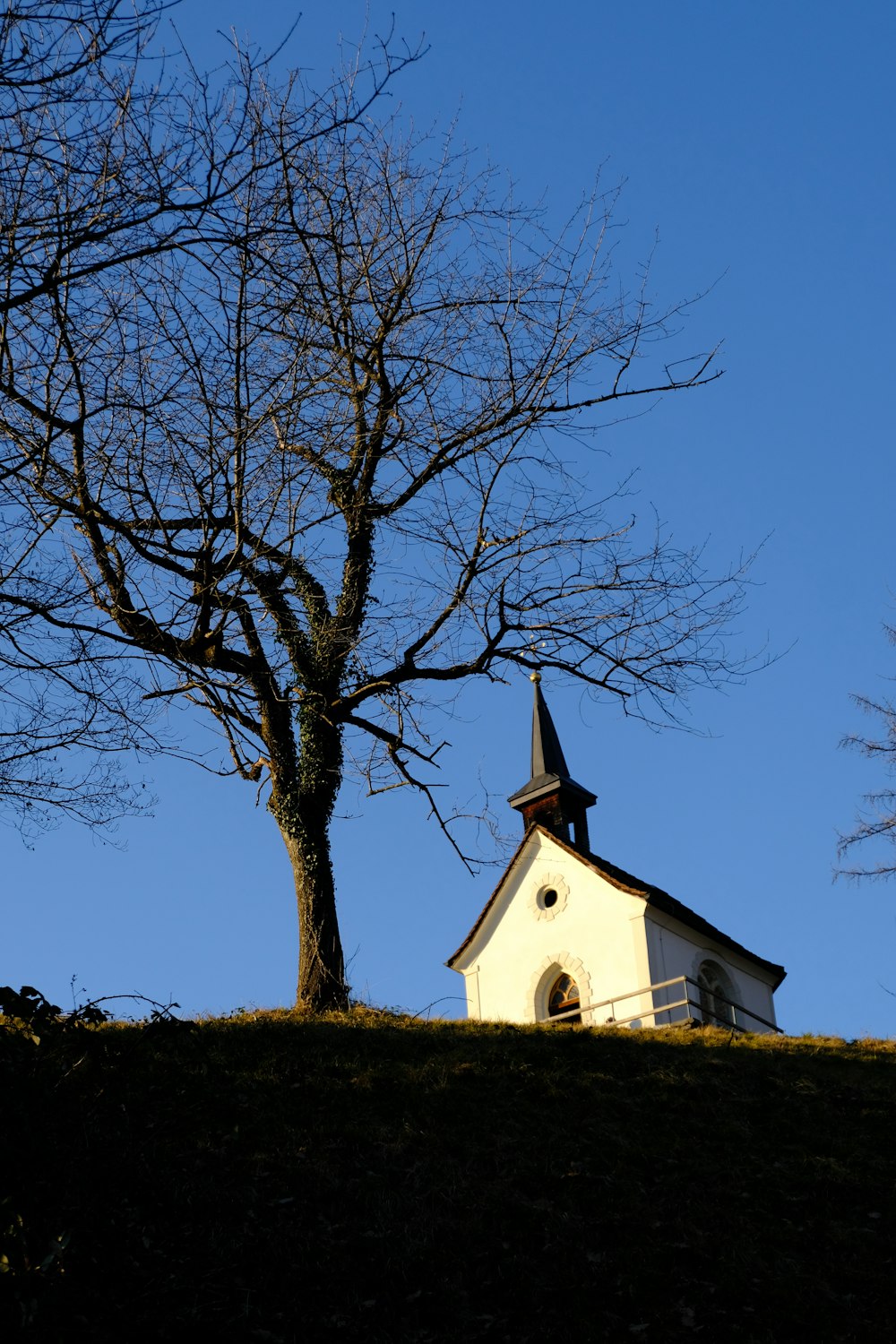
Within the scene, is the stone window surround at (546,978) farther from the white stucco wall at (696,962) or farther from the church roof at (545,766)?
the church roof at (545,766)

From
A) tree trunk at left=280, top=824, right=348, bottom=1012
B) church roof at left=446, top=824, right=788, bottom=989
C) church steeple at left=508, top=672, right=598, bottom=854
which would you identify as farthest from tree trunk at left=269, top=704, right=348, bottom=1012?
church steeple at left=508, top=672, right=598, bottom=854

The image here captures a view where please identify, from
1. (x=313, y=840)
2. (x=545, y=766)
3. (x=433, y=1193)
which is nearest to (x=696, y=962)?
(x=545, y=766)

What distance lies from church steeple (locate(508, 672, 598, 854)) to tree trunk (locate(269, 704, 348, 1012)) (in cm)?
2052

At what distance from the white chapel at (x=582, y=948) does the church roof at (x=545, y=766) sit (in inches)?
4.5

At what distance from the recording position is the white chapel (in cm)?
2908

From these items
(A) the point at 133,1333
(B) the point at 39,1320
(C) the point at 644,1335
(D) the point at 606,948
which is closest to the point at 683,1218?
(C) the point at 644,1335

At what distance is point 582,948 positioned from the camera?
30531 millimetres

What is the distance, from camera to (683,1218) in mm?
7891

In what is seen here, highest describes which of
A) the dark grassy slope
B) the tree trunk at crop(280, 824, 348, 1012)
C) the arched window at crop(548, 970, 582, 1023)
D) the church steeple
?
the church steeple

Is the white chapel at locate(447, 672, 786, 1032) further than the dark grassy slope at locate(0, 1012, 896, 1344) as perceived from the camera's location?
Yes

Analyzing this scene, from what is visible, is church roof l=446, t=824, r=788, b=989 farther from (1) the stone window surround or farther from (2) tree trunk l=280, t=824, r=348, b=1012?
(2) tree trunk l=280, t=824, r=348, b=1012

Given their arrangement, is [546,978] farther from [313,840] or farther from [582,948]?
[313,840]

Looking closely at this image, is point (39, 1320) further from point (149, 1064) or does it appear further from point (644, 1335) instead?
point (149, 1064)

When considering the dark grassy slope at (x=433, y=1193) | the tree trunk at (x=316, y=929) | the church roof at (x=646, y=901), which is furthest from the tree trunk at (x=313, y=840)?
the church roof at (x=646, y=901)
